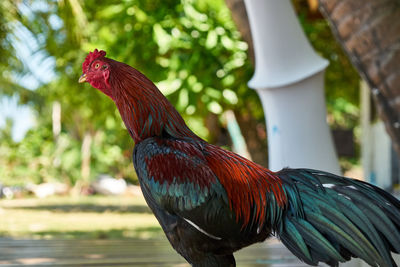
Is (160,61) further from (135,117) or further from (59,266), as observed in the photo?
(135,117)

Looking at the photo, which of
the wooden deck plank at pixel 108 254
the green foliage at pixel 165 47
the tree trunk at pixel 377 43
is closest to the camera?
the tree trunk at pixel 377 43

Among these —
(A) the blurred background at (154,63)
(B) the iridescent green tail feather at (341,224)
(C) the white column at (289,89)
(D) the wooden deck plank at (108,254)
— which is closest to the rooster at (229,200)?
(B) the iridescent green tail feather at (341,224)

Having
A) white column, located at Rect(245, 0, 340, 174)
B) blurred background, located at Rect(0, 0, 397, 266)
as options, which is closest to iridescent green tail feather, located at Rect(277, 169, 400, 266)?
white column, located at Rect(245, 0, 340, 174)

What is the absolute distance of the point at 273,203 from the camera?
2.34 metres

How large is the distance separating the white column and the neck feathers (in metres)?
1.41

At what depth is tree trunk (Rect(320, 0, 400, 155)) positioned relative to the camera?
3.64 metres

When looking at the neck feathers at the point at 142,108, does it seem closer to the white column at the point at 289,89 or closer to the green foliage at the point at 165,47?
the white column at the point at 289,89

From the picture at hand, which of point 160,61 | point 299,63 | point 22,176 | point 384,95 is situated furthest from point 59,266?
point 22,176

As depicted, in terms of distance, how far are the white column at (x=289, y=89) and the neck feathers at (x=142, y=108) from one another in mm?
1412

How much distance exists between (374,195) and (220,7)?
501 centimetres

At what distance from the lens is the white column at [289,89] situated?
146 inches

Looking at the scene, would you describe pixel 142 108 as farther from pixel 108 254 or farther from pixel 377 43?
pixel 108 254

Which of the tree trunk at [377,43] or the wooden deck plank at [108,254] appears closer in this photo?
the tree trunk at [377,43]

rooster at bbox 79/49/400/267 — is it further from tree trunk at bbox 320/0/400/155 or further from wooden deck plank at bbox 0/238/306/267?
wooden deck plank at bbox 0/238/306/267
